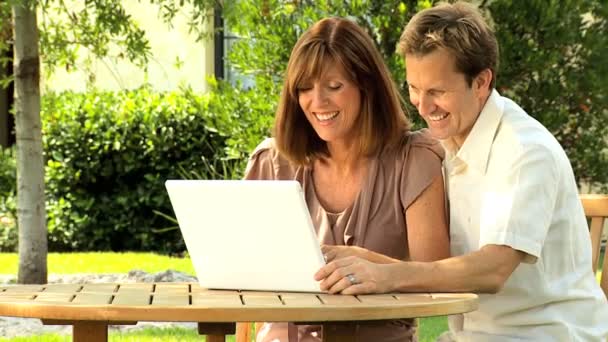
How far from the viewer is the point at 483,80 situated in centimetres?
A: 359

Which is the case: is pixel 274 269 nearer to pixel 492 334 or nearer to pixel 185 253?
pixel 492 334

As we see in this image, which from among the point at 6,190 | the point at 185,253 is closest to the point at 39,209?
the point at 185,253

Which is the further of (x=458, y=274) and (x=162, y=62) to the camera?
(x=162, y=62)

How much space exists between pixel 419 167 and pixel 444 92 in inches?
14.5

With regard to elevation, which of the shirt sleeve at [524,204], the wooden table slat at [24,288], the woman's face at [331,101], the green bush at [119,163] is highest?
the woman's face at [331,101]

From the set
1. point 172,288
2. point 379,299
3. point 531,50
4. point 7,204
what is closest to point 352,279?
point 379,299

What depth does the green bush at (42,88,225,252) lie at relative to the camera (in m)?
11.2

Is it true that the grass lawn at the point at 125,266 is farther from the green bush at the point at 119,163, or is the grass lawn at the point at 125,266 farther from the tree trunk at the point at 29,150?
the tree trunk at the point at 29,150

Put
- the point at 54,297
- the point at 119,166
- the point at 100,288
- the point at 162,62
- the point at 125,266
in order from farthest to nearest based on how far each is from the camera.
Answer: the point at 162,62 → the point at 119,166 → the point at 125,266 → the point at 100,288 → the point at 54,297

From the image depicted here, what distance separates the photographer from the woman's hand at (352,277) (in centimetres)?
328

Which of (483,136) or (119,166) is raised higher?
(483,136)

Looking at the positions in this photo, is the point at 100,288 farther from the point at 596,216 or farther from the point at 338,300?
the point at 596,216

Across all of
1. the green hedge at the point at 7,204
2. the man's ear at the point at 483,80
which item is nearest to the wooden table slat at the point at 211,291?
the man's ear at the point at 483,80

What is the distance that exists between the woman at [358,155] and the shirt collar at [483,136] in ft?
0.69
